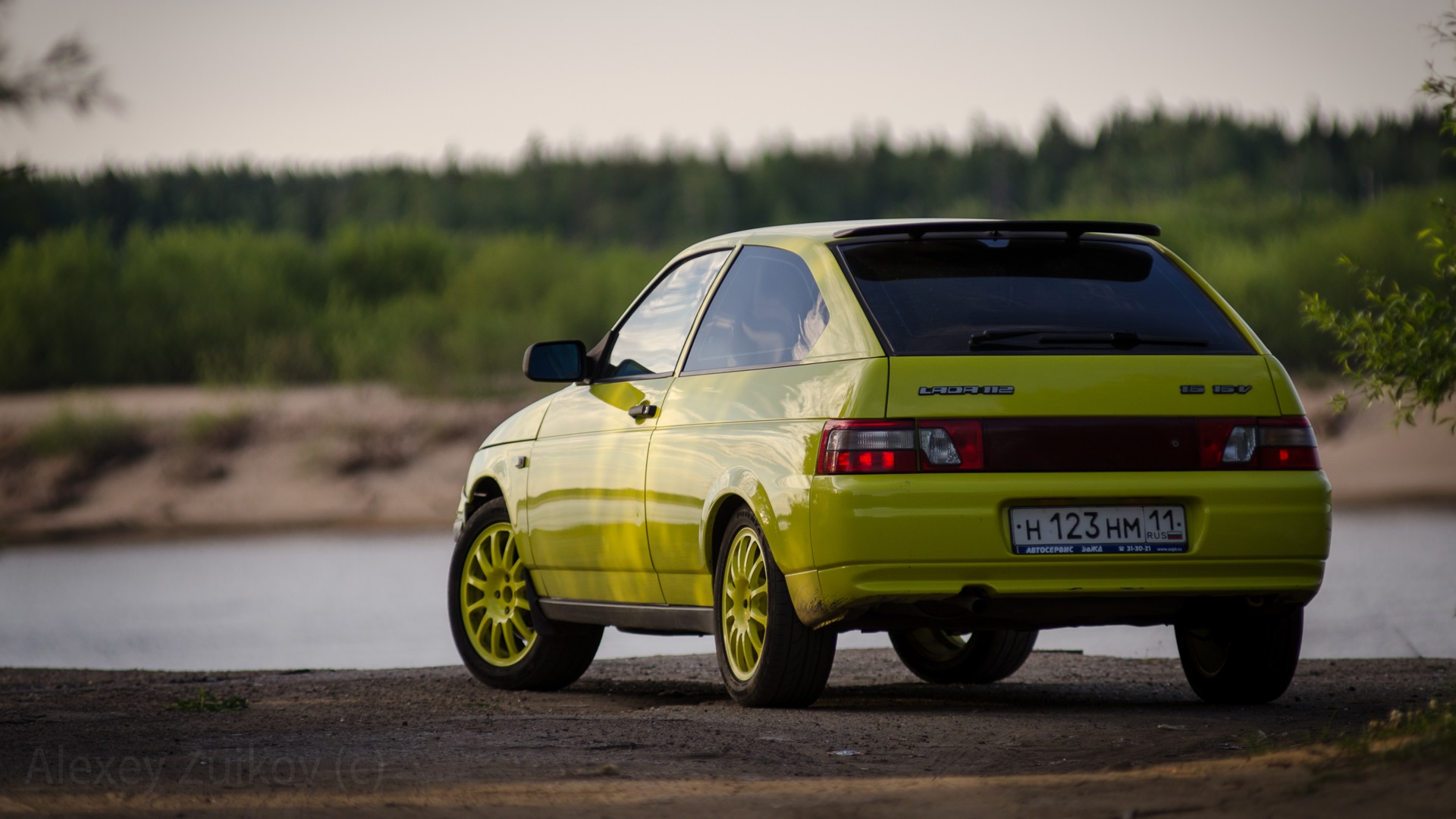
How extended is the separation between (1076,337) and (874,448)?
2.66ft

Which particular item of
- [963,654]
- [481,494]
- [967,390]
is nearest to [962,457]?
[967,390]

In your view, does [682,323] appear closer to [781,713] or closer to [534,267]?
[781,713]

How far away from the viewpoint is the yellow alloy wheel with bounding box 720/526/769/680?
22.6ft

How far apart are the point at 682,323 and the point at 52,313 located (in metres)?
35.1

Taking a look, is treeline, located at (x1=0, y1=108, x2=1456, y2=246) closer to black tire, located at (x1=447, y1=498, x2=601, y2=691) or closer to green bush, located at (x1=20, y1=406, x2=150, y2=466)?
green bush, located at (x1=20, y1=406, x2=150, y2=466)

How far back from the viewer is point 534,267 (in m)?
48.2

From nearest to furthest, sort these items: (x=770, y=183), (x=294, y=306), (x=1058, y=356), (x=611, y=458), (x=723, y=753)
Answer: (x=723, y=753)
(x=1058, y=356)
(x=611, y=458)
(x=294, y=306)
(x=770, y=183)

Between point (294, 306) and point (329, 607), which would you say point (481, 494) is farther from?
point (294, 306)

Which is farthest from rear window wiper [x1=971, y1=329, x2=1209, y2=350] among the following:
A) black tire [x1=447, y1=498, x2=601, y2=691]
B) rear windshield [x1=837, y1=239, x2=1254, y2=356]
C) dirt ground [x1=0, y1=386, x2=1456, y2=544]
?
dirt ground [x1=0, y1=386, x2=1456, y2=544]

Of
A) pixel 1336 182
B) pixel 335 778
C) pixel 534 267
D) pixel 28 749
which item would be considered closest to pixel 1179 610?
pixel 335 778

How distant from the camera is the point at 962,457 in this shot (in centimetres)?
625

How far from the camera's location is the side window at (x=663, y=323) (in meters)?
7.72
